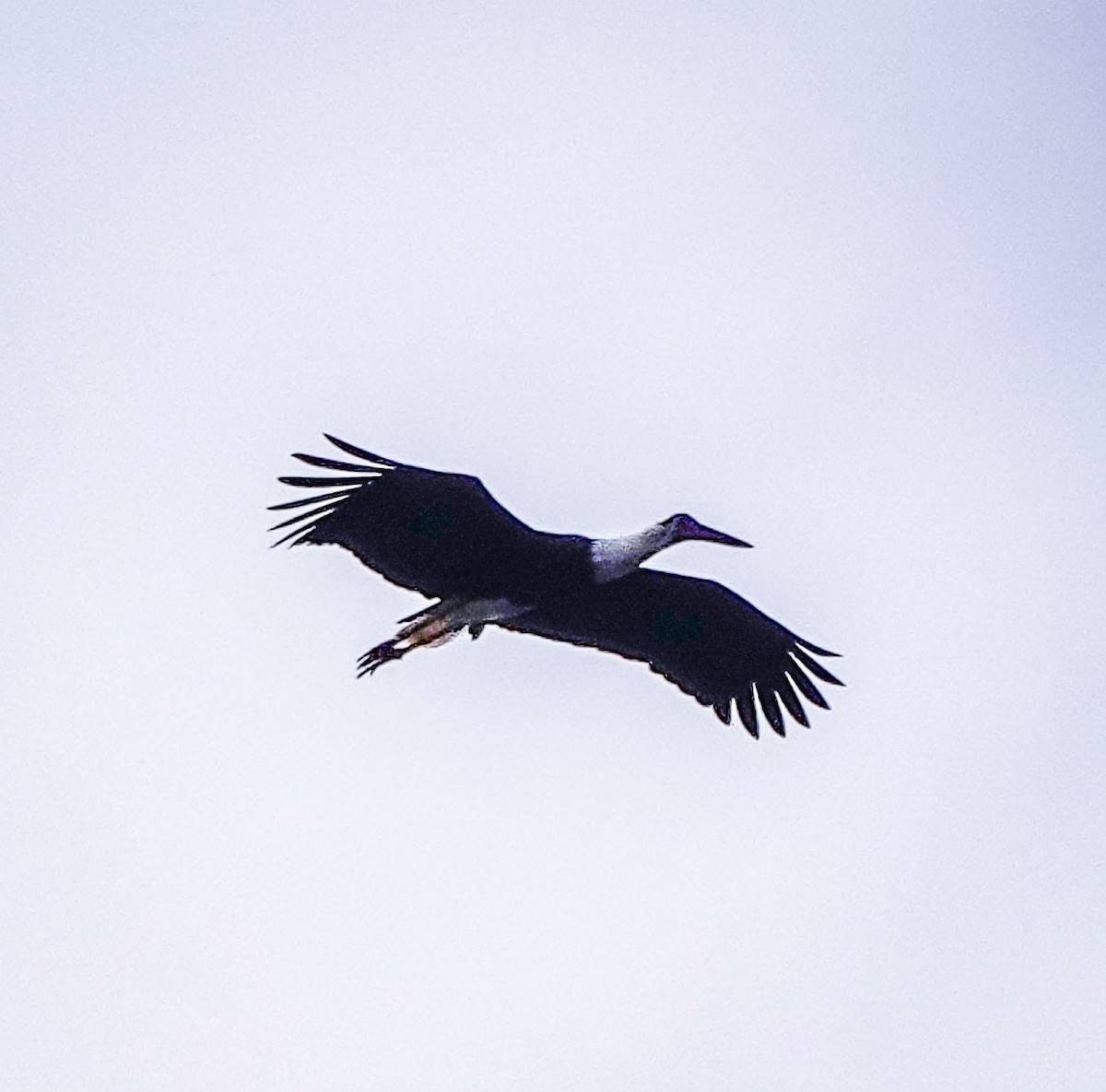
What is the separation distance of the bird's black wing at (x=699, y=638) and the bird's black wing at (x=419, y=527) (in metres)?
0.87

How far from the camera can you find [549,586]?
37.2ft

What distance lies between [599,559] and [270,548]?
2161 mm

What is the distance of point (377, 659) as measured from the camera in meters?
11.4

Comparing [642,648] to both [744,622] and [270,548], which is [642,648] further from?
[270,548]

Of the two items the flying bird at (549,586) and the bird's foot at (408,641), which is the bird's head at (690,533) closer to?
the flying bird at (549,586)

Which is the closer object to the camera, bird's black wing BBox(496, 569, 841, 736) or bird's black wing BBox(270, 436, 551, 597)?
bird's black wing BBox(270, 436, 551, 597)

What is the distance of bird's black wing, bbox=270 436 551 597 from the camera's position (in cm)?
1065

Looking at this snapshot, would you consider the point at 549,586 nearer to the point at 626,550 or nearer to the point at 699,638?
the point at 626,550

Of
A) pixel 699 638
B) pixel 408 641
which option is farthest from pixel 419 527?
pixel 699 638

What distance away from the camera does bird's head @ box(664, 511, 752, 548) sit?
11094 millimetres

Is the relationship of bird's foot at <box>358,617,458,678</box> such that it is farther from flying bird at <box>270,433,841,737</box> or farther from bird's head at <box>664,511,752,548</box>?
bird's head at <box>664,511,752,548</box>

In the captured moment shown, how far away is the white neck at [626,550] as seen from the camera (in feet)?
36.6

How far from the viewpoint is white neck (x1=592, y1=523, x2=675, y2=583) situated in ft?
36.6

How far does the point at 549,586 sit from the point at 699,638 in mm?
1555
